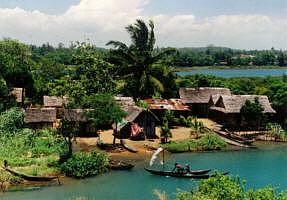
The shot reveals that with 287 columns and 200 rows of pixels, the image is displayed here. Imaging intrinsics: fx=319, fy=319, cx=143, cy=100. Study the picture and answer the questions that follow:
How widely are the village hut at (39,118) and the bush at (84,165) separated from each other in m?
7.27

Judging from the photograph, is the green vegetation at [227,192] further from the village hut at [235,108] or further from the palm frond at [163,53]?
the palm frond at [163,53]

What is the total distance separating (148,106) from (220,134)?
24.2 ft

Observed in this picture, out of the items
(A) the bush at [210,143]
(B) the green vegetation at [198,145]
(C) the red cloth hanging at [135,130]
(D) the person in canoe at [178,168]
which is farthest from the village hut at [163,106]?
(D) the person in canoe at [178,168]

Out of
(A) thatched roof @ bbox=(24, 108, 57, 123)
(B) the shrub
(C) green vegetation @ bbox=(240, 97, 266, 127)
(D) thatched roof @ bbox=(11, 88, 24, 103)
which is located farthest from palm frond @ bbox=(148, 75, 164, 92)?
(B) the shrub

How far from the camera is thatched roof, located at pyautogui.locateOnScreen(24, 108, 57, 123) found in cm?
2659

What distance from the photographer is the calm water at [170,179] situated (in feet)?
57.0

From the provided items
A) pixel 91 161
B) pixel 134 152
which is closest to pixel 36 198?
pixel 91 161

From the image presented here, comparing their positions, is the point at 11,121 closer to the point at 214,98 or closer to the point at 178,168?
the point at 178,168

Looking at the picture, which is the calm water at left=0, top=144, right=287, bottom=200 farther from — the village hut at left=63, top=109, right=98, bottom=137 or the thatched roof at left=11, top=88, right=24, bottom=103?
the thatched roof at left=11, top=88, right=24, bottom=103

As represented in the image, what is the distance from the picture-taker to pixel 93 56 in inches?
1129

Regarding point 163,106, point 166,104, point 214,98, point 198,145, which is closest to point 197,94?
point 214,98

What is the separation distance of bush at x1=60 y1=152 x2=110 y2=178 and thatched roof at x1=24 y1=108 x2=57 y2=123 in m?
7.33

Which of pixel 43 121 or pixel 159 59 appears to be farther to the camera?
pixel 159 59

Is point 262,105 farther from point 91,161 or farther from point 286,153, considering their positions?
point 91,161
